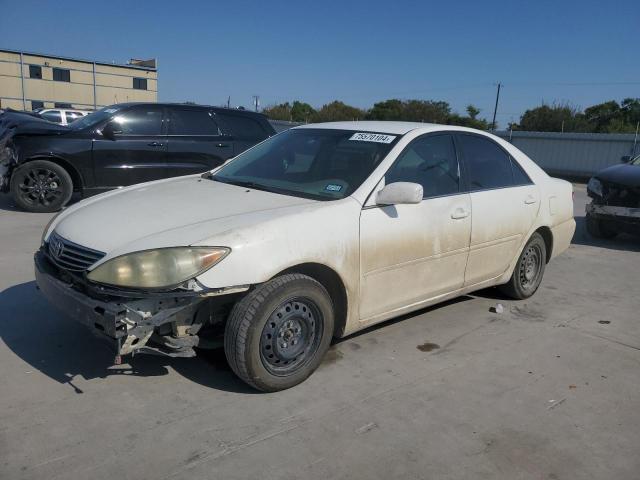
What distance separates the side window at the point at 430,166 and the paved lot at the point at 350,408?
3.81 feet

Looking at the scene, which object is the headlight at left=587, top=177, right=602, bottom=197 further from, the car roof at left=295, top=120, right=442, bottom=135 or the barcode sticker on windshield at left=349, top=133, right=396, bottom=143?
the barcode sticker on windshield at left=349, top=133, right=396, bottom=143

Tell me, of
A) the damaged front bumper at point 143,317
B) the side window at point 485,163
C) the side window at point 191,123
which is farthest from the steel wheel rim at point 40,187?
the side window at point 485,163

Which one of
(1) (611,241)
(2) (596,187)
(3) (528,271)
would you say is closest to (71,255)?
(3) (528,271)

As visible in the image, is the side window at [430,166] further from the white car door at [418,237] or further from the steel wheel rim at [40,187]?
the steel wheel rim at [40,187]

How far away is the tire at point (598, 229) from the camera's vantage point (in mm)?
8594

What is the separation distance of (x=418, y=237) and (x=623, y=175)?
18.2 feet

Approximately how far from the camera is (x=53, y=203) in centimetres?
837

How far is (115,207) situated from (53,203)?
539 centimetres

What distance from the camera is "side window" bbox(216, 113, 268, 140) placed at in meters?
9.31

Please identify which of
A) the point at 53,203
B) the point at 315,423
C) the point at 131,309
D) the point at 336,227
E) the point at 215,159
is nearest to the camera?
the point at 131,309

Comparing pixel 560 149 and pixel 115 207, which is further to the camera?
pixel 560 149

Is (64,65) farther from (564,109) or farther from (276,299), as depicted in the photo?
(276,299)

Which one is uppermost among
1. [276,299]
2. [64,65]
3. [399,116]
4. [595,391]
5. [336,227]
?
[64,65]

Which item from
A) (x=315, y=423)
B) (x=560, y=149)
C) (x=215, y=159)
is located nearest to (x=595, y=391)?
(x=315, y=423)
